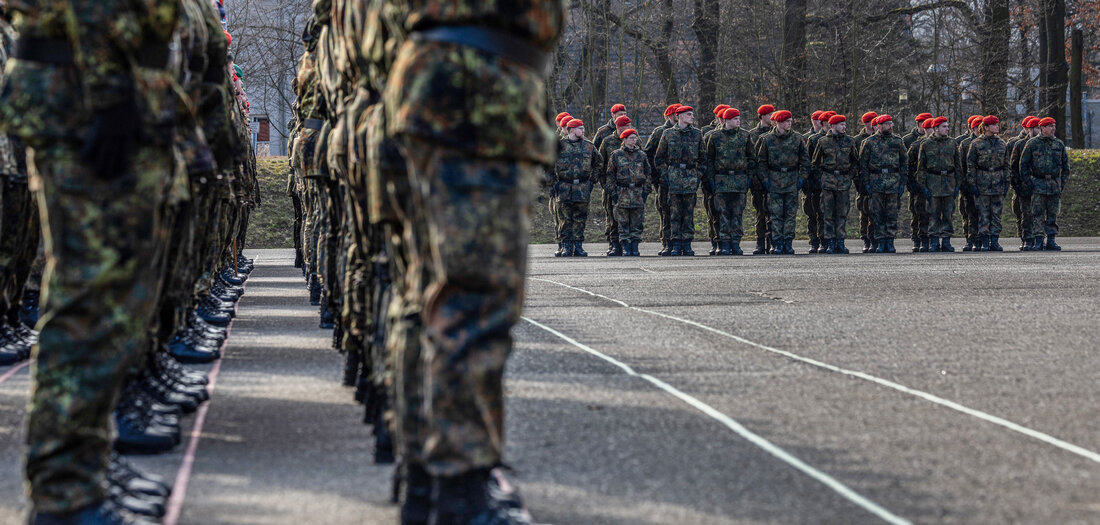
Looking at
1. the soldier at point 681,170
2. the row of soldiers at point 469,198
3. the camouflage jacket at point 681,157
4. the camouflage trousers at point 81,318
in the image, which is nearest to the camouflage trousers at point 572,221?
the soldier at point 681,170

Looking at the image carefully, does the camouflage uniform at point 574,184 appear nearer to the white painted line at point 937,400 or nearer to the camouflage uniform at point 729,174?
the camouflage uniform at point 729,174

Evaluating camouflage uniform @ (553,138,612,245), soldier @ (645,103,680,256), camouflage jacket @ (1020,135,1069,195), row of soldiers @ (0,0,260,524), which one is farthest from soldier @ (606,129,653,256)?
row of soldiers @ (0,0,260,524)

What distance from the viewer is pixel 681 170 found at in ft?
72.7

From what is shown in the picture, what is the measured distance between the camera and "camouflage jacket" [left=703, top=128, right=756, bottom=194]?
2212 cm

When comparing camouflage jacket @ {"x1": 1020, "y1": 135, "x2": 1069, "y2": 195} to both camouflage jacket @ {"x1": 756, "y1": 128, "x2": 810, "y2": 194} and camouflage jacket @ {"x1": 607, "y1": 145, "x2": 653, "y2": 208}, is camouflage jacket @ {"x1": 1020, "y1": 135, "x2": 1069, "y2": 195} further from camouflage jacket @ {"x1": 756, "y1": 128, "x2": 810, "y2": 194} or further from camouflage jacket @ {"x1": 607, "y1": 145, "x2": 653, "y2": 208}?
camouflage jacket @ {"x1": 607, "y1": 145, "x2": 653, "y2": 208}

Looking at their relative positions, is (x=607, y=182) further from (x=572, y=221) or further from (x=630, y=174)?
(x=572, y=221)

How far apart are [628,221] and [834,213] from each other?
3385 millimetres

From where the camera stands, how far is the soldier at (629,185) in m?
22.2

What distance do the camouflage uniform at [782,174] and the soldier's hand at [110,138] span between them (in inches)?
759

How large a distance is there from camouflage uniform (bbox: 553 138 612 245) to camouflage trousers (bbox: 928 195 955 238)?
557 centimetres

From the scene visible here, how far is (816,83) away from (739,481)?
1330 inches

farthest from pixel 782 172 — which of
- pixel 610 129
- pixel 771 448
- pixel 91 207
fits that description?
pixel 91 207

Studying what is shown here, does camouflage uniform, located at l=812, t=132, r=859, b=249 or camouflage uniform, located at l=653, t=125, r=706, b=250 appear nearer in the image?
camouflage uniform, located at l=653, t=125, r=706, b=250

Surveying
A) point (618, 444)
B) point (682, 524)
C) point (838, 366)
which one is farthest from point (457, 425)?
point (838, 366)
